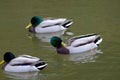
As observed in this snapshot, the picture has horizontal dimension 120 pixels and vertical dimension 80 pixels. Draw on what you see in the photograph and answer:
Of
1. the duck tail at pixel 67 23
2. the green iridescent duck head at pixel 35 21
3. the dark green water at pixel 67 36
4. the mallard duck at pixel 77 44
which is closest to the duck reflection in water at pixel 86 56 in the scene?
the dark green water at pixel 67 36

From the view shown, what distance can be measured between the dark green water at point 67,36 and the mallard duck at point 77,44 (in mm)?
193

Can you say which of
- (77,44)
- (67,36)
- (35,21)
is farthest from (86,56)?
(35,21)

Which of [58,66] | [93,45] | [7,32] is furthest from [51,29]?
[58,66]

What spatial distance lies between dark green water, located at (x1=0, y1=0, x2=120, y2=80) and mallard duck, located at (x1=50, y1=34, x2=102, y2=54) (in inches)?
7.6

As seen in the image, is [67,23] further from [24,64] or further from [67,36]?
[24,64]

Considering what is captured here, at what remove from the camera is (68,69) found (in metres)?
11.1

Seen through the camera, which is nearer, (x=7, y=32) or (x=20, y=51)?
(x=20, y=51)

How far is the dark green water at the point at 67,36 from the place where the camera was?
10867 mm

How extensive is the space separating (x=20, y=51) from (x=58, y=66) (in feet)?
4.90

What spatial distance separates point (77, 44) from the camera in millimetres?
12578

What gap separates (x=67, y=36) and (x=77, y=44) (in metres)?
1.84

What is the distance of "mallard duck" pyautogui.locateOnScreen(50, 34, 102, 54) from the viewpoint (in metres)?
12.6

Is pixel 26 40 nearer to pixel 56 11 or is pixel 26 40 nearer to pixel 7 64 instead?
pixel 7 64

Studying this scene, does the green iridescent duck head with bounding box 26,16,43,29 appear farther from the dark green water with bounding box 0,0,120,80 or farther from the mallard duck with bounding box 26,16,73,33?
the dark green water with bounding box 0,0,120,80
